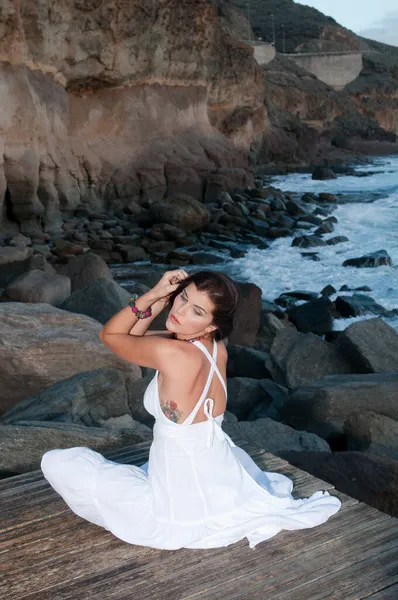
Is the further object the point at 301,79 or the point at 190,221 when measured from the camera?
the point at 301,79

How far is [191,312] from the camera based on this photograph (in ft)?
9.82

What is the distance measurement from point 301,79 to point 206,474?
54443 mm

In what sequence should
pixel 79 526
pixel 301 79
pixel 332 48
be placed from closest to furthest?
pixel 79 526, pixel 301 79, pixel 332 48

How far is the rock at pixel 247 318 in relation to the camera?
9.65 meters

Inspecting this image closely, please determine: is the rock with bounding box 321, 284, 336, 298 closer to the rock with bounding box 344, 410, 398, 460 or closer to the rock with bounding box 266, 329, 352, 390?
the rock with bounding box 266, 329, 352, 390

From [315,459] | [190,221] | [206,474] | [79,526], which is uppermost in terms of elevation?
[206,474]

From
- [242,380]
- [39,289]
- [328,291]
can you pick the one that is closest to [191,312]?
[242,380]

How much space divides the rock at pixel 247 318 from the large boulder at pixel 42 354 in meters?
3.42

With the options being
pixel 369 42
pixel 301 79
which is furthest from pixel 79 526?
pixel 369 42

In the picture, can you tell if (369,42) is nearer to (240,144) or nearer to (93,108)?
(240,144)

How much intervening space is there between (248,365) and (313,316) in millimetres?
3580

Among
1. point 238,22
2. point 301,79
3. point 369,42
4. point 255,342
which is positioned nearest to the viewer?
point 255,342

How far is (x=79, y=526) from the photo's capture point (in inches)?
130

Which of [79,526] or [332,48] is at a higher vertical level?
[332,48]
